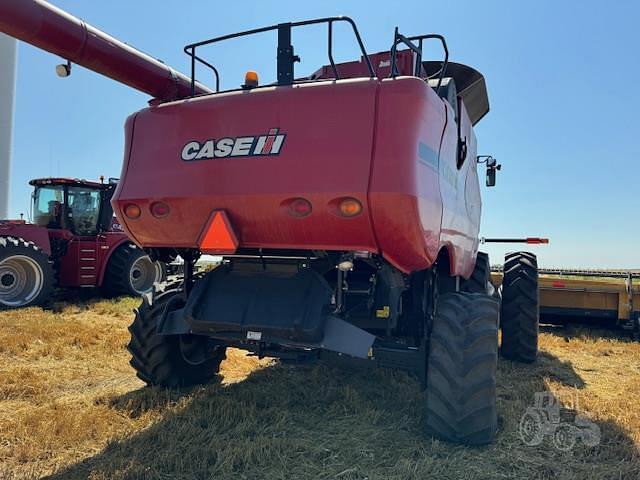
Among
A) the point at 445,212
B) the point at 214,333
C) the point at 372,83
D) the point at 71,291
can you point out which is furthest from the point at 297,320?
the point at 71,291

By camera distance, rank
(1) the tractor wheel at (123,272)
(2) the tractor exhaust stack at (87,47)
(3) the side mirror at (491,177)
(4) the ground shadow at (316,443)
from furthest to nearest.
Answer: (1) the tractor wheel at (123,272) → (3) the side mirror at (491,177) → (2) the tractor exhaust stack at (87,47) → (4) the ground shadow at (316,443)

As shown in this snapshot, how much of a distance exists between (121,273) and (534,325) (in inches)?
322

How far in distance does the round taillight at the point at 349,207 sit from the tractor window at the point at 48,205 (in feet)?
30.5

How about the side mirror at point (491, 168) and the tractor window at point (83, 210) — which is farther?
the tractor window at point (83, 210)

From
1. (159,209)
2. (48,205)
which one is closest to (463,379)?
(159,209)

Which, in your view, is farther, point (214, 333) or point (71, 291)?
point (71, 291)

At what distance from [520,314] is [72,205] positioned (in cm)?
893

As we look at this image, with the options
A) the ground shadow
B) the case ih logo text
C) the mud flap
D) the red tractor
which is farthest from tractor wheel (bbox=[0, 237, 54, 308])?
the case ih logo text

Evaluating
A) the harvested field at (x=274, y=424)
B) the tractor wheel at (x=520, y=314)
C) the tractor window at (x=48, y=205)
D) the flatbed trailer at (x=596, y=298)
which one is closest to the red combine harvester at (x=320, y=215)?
the harvested field at (x=274, y=424)

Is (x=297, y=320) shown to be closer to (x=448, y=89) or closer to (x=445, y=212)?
(x=445, y=212)

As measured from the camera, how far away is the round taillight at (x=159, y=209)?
3.35m

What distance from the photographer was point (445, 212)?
339 centimetres

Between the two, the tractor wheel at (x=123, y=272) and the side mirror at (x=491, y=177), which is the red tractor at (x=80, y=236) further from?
the side mirror at (x=491, y=177)

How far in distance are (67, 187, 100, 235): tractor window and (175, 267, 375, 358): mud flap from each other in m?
8.16
